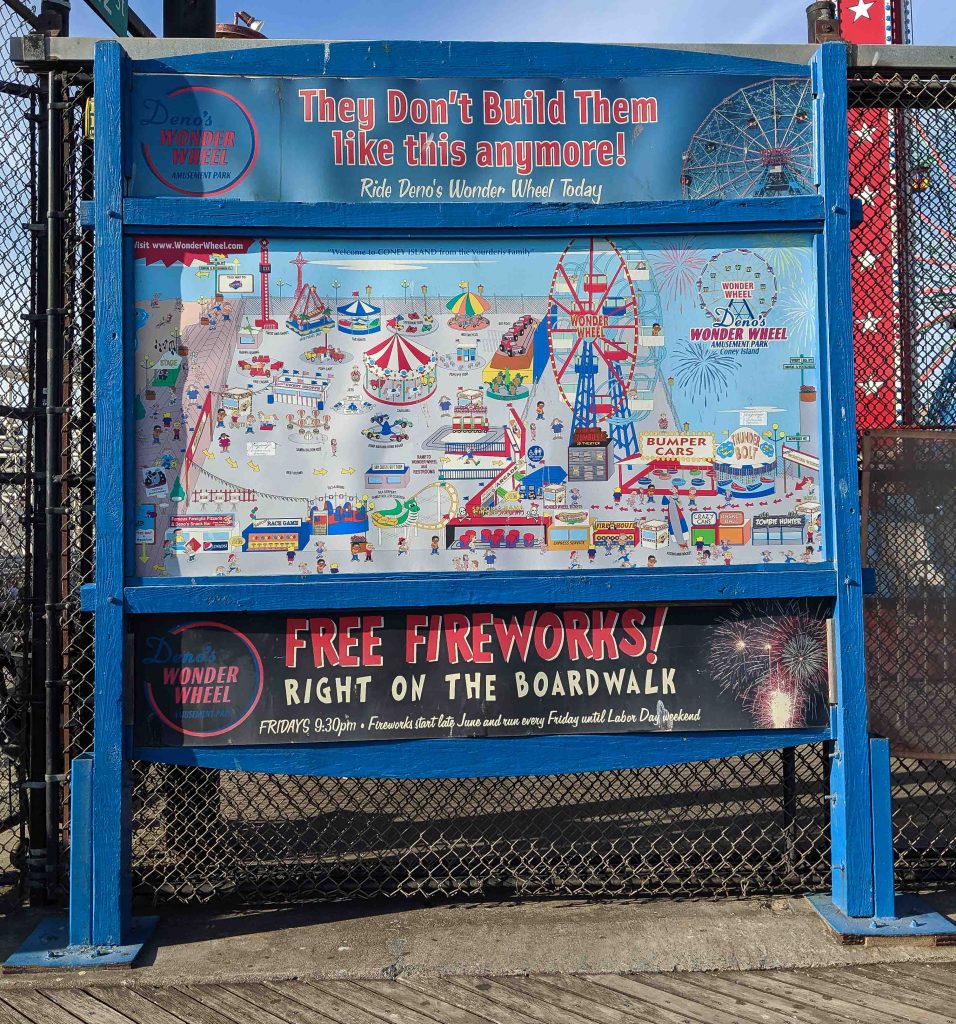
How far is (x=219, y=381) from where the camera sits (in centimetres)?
340

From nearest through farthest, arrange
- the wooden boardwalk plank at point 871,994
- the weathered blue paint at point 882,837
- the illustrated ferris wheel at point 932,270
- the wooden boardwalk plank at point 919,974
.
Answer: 1. the wooden boardwalk plank at point 871,994
2. the wooden boardwalk plank at point 919,974
3. the weathered blue paint at point 882,837
4. the illustrated ferris wheel at point 932,270

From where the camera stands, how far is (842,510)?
343cm

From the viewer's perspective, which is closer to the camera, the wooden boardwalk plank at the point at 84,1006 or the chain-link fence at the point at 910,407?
Answer: the wooden boardwalk plank at the point at 84,1006

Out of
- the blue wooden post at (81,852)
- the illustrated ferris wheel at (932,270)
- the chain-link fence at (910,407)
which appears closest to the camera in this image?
the blue wooden post at (81,852)

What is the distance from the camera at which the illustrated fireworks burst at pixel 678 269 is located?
137 inches

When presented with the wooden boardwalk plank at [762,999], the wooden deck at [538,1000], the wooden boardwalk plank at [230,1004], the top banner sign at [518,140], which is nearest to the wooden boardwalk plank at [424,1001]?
the wooden deck at [538,1000]

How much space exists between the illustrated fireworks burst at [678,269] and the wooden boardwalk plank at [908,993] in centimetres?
243

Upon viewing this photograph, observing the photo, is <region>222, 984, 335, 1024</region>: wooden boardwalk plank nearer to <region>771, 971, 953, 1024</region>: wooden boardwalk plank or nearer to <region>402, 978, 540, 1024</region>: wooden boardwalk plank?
<region>402, 978, 540, 1024</region>: wooden boardwalk plank

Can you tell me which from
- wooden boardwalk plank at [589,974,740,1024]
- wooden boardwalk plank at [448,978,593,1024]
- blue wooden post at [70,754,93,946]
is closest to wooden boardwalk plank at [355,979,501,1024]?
wooden boardwalk plank at [448,978,593,1024]

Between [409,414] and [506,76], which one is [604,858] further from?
[506,76]

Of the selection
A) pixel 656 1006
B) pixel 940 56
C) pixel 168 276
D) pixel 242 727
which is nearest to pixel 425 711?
pixel 242 727

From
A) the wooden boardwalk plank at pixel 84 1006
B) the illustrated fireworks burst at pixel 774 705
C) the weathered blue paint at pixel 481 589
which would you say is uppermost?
the weathered blue paint at pixel 481 589

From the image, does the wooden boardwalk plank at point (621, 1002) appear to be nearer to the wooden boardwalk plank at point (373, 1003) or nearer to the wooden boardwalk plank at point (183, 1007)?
the wooden boardwalk plank at point (373, 1003)

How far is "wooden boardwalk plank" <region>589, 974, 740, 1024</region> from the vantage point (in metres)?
2.79
